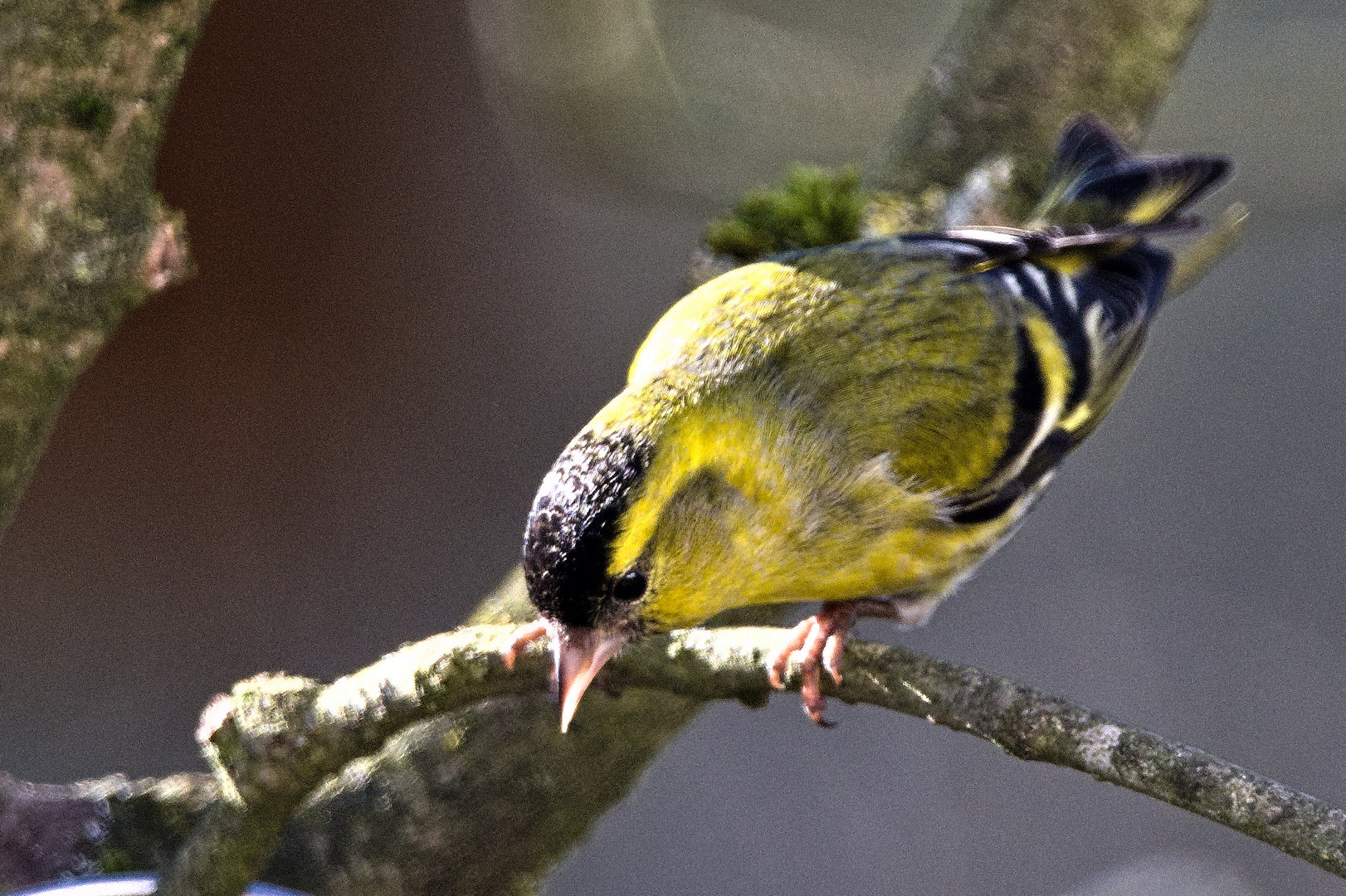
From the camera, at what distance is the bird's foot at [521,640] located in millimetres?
1245

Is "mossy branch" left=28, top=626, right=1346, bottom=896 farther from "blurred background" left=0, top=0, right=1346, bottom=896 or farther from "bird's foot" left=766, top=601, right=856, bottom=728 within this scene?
"blurred background" left=0, top=0, right=1346, bottom=896

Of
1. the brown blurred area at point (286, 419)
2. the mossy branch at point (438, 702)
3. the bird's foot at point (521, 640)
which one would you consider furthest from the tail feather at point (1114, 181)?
the brown blurred area at point (286, 419)

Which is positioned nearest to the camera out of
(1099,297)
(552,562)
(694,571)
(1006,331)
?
(552,562)

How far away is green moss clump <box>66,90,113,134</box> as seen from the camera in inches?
46.9

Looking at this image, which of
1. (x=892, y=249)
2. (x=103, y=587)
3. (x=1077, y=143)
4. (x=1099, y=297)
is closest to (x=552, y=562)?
(x=892, y=249)

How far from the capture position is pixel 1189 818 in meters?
3.16

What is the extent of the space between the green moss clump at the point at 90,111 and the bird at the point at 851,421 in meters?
0.49

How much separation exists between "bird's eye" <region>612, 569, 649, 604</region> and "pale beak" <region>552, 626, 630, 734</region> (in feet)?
0.12

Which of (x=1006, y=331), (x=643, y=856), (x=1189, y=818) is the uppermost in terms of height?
(x=1006, y=331)

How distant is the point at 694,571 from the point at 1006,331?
638 millimetres

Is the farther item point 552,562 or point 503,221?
point 503,221

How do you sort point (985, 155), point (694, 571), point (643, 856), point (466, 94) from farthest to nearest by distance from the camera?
point (466, 94) → point (643, 856) → point (985, 155) → point (694, 571)

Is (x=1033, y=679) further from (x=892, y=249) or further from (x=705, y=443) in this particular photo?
(x=705, y=443)

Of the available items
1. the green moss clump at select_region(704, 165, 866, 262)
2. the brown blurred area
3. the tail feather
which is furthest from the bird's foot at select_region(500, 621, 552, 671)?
the brown blurred area
